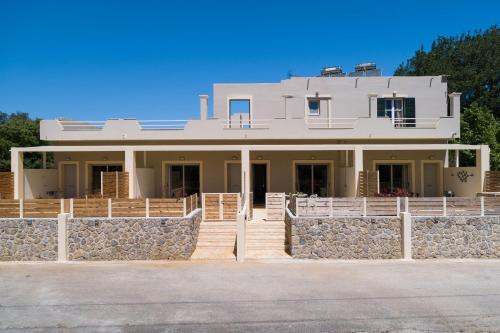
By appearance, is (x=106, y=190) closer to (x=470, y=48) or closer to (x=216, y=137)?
(x=216, y=137)


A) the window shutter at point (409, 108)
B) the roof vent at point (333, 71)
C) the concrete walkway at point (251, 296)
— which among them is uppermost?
the roof vent at point (333, 71)

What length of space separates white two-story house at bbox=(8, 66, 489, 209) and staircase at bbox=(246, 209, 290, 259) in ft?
6.41

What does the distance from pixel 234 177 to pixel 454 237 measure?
10.4 meters

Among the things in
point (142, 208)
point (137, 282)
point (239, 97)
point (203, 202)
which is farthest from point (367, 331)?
point (239, 97)

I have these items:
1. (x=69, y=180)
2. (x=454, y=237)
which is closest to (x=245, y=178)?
(x=454, y=237)

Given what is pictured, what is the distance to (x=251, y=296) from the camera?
348 inches

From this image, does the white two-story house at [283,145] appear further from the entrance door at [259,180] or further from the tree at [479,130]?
the tree at [479,130]

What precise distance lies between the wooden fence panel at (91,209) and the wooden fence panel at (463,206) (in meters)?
11.7

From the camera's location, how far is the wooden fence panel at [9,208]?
13031 millimetres

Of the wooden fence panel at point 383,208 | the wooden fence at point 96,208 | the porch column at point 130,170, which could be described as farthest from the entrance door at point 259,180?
the wooden fence panel at point 383,208

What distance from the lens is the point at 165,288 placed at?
9.53 metres

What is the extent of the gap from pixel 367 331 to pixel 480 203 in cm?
866

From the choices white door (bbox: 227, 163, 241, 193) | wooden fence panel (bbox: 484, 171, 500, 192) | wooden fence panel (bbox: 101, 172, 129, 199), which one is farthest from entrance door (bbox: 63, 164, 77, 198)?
wooden fence panel (bbox: 484, 171, 500, 192)

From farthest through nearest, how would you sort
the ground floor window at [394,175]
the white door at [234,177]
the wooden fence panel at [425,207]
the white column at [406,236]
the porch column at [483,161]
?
the white door at [234,177], the ground floor window at [394,175], the porch column at [483,161], the wooden fence panel at [425,207], the white column at [406,236]
